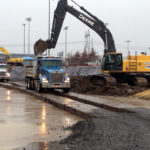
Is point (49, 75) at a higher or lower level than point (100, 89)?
higher

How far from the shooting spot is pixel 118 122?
11.8m

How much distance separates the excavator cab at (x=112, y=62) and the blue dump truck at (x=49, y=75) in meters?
4.35

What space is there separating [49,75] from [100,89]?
4123mm

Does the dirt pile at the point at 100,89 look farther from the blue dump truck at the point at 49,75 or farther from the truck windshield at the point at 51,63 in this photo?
the truck windshield at the point at 51,63

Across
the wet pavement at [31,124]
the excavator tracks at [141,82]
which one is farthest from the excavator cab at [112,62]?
the wet pavement at [31,124]

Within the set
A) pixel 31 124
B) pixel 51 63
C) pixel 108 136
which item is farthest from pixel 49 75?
pixel 108 136

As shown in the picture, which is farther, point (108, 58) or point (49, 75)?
point (108, 58)

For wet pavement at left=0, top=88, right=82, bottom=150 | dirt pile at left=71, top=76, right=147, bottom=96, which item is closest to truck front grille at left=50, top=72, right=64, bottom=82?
dirt pile at left=71, top=76, right=147, bottom=96

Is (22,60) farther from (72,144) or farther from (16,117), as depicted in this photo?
(72,144)

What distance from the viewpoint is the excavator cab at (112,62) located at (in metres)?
27.9

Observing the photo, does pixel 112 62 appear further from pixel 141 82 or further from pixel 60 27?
pixel 60 27

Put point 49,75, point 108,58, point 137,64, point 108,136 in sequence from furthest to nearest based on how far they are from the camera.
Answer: point 137,64
point 108,58
point 49,75
point 108,136

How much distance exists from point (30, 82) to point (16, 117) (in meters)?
14.0

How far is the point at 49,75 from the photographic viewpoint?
24.5m
